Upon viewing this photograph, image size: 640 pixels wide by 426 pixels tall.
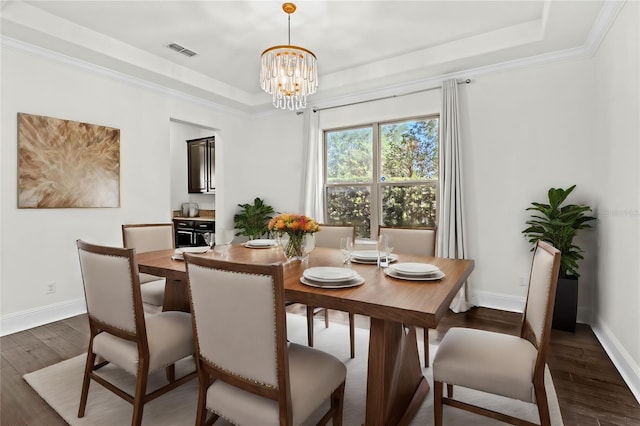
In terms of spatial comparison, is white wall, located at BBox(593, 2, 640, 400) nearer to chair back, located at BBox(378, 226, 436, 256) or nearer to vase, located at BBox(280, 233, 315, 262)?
chair back, located at BBox(378, 226, 436, 256)

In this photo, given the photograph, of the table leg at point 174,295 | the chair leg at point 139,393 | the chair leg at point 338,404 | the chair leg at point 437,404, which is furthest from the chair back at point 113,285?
the chair leg at point 437,404

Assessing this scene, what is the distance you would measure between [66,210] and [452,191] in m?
4.01

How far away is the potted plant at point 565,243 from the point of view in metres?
2.94

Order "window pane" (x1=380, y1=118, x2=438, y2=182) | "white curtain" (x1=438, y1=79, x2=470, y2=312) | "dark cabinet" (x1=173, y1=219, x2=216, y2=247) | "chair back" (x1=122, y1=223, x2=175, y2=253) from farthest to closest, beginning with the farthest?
"dark cabinet" (x1=173, y1=219, x2=216, y2=247)
"window pane" (x1=380, y1=118, x2=438, y2=182)
"white curtain" (x1=438, y1=79, x2=470, y2=312)
"chair back" (x1=122, y1=223, x2=175, y2=253)

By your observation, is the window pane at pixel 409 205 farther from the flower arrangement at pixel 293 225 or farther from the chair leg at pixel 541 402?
the chair leg at pixel 541 402

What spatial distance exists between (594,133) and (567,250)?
1144 mm

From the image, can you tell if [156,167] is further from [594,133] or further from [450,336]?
[594,133]

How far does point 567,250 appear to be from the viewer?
118 inches

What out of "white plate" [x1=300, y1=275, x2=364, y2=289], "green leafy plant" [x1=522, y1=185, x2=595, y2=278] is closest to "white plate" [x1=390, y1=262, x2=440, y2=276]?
"white plate" [x1=300, y1=275, x2=364, y2=289]

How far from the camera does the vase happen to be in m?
2.02

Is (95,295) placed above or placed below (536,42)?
below

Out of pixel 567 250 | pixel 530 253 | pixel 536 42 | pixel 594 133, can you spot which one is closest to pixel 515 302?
Answer: pixel 530 253

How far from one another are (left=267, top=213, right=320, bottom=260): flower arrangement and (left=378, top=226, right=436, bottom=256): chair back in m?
0.86

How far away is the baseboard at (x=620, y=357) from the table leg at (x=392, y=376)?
1349 mm
